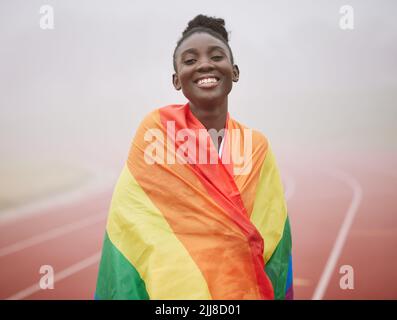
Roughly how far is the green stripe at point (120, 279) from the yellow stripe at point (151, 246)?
0.02m

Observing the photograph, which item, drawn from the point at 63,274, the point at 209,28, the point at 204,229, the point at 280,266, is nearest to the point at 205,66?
the point at 209,28

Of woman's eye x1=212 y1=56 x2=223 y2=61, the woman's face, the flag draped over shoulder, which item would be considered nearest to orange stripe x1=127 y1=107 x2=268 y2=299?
the flag draped over shoulder

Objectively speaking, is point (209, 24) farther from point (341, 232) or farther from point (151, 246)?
point (341, 232)

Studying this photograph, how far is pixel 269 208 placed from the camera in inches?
76.9

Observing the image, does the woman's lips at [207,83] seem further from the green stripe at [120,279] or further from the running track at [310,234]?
the running track at [310,234]

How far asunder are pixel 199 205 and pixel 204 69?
1.67ft

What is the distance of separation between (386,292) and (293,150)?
84 cm

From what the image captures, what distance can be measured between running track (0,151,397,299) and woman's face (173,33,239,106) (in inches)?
32.8

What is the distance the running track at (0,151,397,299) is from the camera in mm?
2580

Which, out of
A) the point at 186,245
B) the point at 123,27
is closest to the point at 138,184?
the point at 186,245

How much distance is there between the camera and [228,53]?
6.57 ft

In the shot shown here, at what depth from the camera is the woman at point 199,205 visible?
1746mm

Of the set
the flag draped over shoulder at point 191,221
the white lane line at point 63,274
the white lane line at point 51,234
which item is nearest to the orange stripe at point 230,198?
the flag draped over shoulder at point 191,221

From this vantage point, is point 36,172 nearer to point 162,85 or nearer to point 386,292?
point 162,85
